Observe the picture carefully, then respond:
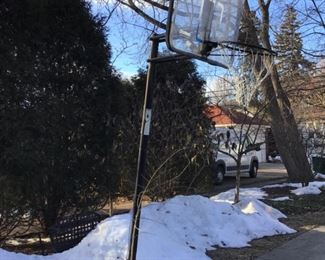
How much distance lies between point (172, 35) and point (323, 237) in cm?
538

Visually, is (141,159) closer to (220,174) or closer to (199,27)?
(199,27)

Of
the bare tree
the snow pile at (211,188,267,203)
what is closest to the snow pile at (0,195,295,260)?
the snow pile at (211,188,267,203)

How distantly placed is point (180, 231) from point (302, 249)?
6.01ft

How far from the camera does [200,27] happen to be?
5629 millimetres

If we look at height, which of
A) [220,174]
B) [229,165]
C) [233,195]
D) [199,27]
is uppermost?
[199,27]

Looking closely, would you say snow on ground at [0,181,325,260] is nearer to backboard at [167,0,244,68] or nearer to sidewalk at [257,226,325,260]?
sidewalk at [257,226,325,260]

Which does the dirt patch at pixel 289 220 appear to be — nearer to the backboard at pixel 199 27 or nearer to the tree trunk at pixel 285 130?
the tree trunk at pixel 285 130

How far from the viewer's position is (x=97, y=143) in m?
8.82

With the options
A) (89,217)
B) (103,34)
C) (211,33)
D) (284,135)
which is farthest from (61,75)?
(284,135)

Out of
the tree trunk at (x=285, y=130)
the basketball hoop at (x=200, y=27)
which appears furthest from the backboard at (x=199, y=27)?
the tree trunk at (x=285, y=130)

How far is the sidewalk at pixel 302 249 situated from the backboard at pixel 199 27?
10.8 feet

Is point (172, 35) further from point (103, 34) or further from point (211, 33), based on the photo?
point (103, 34)

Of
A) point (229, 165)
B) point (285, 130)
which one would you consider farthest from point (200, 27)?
point (229, 165)

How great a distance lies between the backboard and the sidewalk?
10.8 feet
